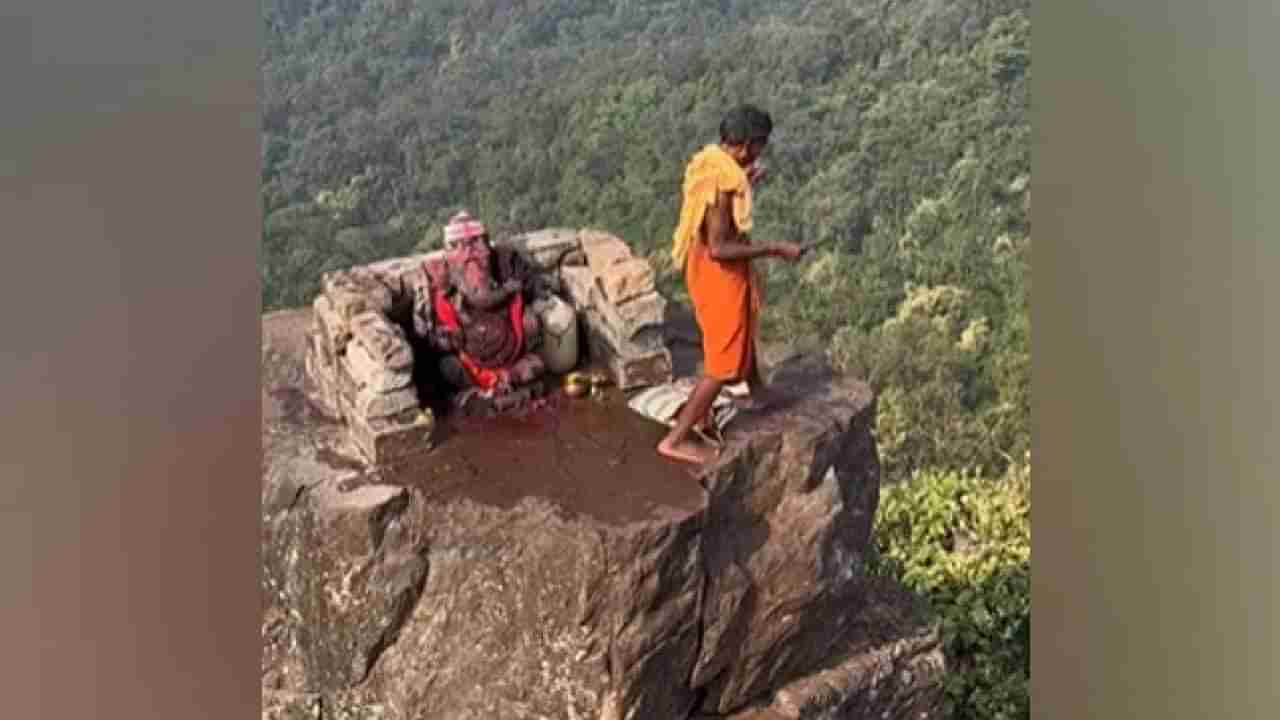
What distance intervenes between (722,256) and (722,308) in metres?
0.06

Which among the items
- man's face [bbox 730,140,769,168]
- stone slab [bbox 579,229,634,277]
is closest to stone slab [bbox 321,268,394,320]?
stone slab [bbox 579,229,634,277]

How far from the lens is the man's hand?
188 cm

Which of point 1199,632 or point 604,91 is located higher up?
point 604,91

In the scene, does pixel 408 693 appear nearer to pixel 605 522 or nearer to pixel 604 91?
pixel 605 522

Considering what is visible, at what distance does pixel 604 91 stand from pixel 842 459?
0.54m

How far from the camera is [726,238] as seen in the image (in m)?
1.86

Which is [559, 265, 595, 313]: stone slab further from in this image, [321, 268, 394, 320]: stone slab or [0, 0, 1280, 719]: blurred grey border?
[0, 0, 1280, 719]: blurred grey border

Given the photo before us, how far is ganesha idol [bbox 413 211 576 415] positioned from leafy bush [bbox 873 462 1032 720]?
0.50 meters

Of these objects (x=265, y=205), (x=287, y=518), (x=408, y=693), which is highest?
(x=265, y=205)

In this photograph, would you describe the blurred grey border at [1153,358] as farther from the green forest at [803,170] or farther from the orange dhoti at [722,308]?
the orange dhoti at [722,308]

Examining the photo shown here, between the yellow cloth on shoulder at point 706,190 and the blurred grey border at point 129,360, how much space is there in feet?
1.69

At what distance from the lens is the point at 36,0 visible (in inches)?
68.6

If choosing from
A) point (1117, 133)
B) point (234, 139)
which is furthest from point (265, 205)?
point (1117, 133)

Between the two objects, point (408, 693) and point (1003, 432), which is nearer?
point (408, 693)
